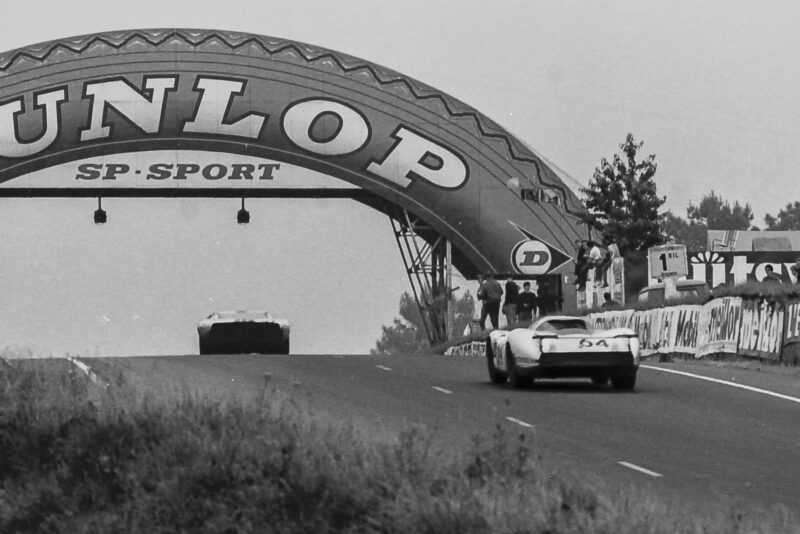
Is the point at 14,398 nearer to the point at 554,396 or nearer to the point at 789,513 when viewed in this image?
the point at 789,513

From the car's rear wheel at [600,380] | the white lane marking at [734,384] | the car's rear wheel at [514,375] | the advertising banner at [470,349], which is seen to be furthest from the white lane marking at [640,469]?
the advertising banner at [470,349]

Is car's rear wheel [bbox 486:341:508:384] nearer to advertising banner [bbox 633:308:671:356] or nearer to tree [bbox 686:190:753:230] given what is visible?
advertising banner [bbox 633:308:671:356]

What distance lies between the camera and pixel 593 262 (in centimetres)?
3900

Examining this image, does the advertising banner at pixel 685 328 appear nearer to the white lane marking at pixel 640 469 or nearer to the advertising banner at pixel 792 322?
the advertising banner at pixel 792 322

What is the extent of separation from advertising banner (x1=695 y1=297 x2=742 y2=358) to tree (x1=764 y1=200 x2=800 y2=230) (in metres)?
124

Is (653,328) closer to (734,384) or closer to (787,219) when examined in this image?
(734,384)

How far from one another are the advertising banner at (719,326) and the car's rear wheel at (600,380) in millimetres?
5875

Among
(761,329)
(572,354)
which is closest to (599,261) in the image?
(761,329)

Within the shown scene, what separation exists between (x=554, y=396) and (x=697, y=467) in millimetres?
6534

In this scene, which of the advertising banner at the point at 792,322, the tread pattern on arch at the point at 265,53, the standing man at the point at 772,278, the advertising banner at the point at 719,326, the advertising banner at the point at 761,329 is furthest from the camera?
the tread pattern on arch at the point at 265,53

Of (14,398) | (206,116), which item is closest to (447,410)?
(14,398)

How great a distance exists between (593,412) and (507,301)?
23035 mm

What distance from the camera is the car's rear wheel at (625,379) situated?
782 inches

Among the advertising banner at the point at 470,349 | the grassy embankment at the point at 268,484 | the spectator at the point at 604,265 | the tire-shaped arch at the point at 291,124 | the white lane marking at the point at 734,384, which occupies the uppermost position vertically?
the tire-shaped arch at the point at 291,124
